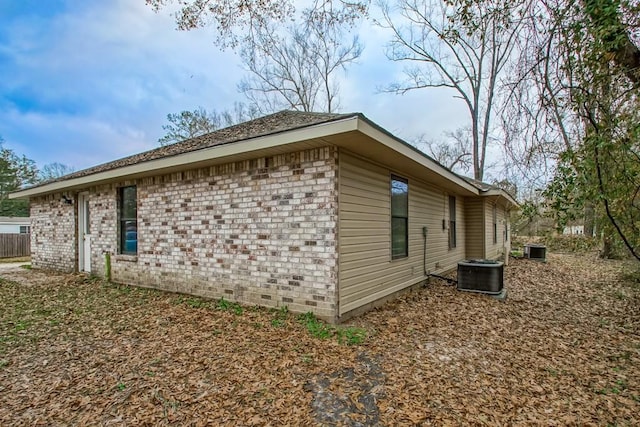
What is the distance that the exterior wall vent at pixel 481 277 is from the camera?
6680 mm

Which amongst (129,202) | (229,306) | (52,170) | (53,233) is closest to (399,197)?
(229,306)

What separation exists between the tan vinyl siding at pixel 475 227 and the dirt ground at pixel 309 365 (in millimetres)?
5649

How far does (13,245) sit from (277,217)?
20.1 m

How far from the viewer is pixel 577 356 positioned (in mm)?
3842

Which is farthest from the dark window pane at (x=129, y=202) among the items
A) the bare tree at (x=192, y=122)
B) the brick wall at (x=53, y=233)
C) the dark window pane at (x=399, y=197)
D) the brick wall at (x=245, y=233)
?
the bare tree at (x=192, y=122)

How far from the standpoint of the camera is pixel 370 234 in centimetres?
541

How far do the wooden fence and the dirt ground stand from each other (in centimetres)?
1533

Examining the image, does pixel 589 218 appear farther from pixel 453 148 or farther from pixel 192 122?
pixel 192 122

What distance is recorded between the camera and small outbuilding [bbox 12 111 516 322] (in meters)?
4.56

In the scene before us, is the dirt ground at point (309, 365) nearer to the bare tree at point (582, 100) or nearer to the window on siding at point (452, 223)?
the bare tree at point (582, 100)

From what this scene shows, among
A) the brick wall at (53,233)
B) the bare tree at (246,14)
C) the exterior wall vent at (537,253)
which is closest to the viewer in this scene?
the bare tree at (246,14)

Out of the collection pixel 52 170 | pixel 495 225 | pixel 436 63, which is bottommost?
pixel 495 225

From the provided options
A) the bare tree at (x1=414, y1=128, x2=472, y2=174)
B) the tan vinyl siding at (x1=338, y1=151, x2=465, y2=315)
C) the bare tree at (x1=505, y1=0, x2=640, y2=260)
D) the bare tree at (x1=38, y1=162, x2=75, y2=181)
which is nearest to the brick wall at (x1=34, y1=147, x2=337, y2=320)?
the tan vinyl siding at (x1=338, y1=151, x2=465, y2=315)

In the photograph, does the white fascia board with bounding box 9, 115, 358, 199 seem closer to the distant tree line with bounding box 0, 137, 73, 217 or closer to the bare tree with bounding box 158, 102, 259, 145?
the bare tree with bounding box 158, 102, 259, 145
